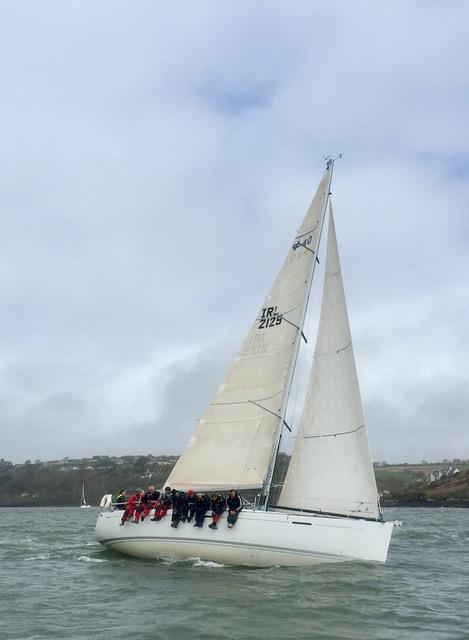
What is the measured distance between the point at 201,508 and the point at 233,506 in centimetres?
101

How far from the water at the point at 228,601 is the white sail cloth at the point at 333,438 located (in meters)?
2.22

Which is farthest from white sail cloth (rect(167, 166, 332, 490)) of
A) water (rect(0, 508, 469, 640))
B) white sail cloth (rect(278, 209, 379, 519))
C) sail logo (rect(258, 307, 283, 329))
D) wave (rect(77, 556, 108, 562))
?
wave (rect(77, 556, 108, 562))

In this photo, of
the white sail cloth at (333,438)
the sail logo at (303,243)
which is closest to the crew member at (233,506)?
the white sail cloth at (333,438)

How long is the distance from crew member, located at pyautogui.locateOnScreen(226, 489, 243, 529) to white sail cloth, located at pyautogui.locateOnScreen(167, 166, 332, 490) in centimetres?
130

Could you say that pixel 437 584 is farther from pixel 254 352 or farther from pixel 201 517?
pixel 254 352

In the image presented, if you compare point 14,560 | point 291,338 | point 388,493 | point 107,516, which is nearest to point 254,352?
point 291,338

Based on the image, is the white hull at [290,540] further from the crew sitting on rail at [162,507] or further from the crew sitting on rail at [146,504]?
the crew sitting on rail at [146,504]

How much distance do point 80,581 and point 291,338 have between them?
9.13 metres

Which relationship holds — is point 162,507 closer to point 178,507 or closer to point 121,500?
point 178,507

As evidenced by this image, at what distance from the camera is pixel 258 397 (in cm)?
2192

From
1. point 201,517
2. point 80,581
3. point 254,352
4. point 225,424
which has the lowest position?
point 80,581

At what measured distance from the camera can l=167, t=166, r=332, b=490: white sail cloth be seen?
21.5m

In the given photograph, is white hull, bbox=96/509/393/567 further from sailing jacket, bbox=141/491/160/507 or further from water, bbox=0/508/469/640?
sailing jacket, bbox=141/491/160/507

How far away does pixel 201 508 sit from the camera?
66.1ft
